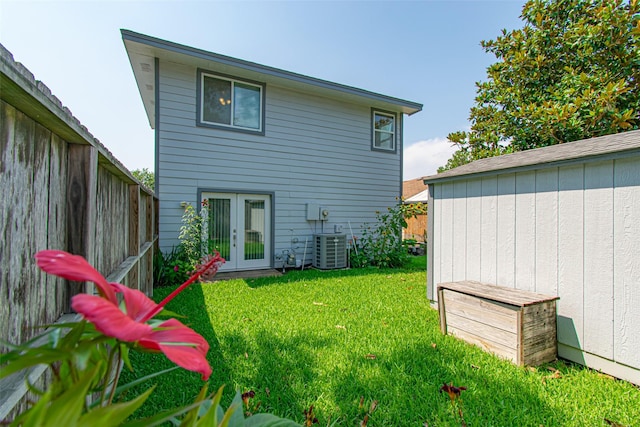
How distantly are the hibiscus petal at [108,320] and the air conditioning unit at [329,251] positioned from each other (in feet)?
24.3

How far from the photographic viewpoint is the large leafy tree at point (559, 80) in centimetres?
746

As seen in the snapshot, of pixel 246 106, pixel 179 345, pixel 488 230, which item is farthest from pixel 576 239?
pixel 246 106

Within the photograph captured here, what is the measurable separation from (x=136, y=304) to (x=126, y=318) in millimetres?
218

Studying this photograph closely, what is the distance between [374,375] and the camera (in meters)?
2.66

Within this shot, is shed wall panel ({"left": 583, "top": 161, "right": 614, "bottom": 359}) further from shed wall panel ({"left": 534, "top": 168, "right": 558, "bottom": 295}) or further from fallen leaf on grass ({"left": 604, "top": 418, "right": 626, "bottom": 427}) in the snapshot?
fallen leaf on grass ({"left": 604, "top": 418, "right": 626, "bottom": 427})

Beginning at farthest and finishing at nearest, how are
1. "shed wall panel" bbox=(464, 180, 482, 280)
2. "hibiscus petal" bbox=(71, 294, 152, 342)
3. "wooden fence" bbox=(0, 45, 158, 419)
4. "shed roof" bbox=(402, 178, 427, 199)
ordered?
"shed roof" bbox=(402, 178, 427, 199), "shed wall panel" bbox=(464, 180, 482, 280), "wooden fence" bbox=(0, 45, 158, 419), "hibiscus petal" bbox=(71, 294, 152, 342)

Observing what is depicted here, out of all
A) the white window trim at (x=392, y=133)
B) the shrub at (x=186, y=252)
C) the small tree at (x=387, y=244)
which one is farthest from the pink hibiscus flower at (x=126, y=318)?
the white window trim at (x=392, y=133)

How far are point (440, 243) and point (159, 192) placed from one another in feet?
18.2

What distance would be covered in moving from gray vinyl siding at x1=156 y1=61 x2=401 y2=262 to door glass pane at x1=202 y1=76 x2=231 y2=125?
0.92ft

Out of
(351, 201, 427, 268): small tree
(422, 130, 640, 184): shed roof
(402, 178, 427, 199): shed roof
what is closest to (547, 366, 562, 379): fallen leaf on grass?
(422, 130, 640, 184): shed roof

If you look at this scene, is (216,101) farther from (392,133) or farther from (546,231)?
(546,231)

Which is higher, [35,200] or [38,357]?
[35,200]

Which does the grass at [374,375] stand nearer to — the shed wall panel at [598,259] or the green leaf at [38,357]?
the shed wall panel at [598,259]

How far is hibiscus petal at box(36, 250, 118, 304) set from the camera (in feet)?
1.80
